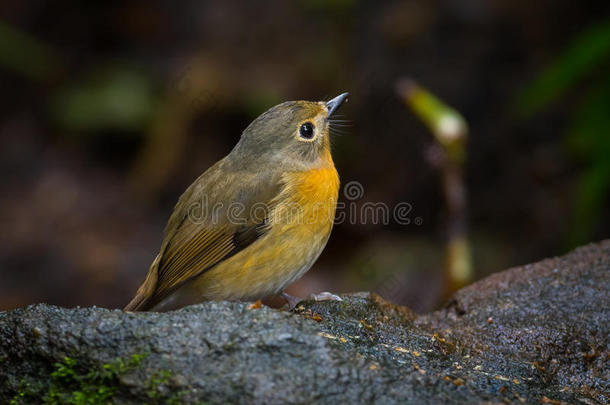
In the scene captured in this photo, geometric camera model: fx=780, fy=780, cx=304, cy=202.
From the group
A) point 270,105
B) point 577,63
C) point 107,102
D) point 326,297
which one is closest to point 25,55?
Answer: point 107,102

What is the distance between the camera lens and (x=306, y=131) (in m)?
4.04

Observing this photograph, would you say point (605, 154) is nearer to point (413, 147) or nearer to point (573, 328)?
point (573, 328)

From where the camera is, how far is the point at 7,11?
8609 mm

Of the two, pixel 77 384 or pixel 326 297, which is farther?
pixel 326 297

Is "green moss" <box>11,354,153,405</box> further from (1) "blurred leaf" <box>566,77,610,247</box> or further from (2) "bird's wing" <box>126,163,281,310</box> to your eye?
(1) "blurred leaf" <box>566,77,610,247</box>

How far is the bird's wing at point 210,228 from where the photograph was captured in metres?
3.80

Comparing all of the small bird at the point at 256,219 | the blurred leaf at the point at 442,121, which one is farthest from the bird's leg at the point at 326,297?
the blurred leaf at the point at 442,121

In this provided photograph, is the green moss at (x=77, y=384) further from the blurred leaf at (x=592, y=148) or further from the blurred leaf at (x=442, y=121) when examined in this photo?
the blurred leaf at (x=592, y=148)

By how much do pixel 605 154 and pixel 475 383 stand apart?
280 cm

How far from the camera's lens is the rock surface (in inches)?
97.1

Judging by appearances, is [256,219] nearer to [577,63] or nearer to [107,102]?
[577,63]

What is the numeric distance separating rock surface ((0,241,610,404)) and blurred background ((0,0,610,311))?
3145mm

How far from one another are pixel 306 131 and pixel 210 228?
71 cm

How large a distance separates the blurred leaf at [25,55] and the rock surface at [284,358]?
599 cm
